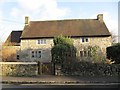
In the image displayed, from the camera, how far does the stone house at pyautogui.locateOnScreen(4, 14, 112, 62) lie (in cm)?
4934

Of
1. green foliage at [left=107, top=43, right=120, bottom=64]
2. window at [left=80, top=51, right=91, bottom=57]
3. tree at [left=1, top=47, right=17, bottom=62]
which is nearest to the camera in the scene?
green foliage at [left=107, top=43, right=120, bottom=64]

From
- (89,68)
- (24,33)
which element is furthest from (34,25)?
(89,68)

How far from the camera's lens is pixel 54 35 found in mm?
50219

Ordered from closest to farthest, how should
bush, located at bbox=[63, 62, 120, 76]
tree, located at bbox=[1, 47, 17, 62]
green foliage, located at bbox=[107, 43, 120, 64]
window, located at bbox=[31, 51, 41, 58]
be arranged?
bush, located at bbox=[63, 62, 120, 76] → green foliage, located at bbox=[107, 43, 120, 64] → tree, located at bbox=[1, 47, 17, 62] → window, located at bbox=[31, 51, 41, 58]

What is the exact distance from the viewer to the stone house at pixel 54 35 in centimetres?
Answer: 4934

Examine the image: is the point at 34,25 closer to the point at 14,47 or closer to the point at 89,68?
the point at 14,47

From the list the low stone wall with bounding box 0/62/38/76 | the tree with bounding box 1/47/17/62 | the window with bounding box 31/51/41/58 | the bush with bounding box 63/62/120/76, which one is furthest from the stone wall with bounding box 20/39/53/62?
A: the bush with bounding box 63/62/120/76

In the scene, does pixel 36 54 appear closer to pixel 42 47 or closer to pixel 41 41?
pixel 42 47

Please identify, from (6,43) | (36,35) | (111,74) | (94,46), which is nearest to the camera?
(111,74)

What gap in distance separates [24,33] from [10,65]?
22953mm

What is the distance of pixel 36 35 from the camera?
51.2 meters

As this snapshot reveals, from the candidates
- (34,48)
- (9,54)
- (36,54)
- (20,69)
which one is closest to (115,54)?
(20,69)

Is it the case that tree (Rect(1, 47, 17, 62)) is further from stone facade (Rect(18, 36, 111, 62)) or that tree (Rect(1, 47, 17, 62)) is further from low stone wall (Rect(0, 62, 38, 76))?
low stone wall (Rect(0, 62, 38, 76))

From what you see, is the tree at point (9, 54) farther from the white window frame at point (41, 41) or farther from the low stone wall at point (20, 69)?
the low stone wall at point (20, 69)
